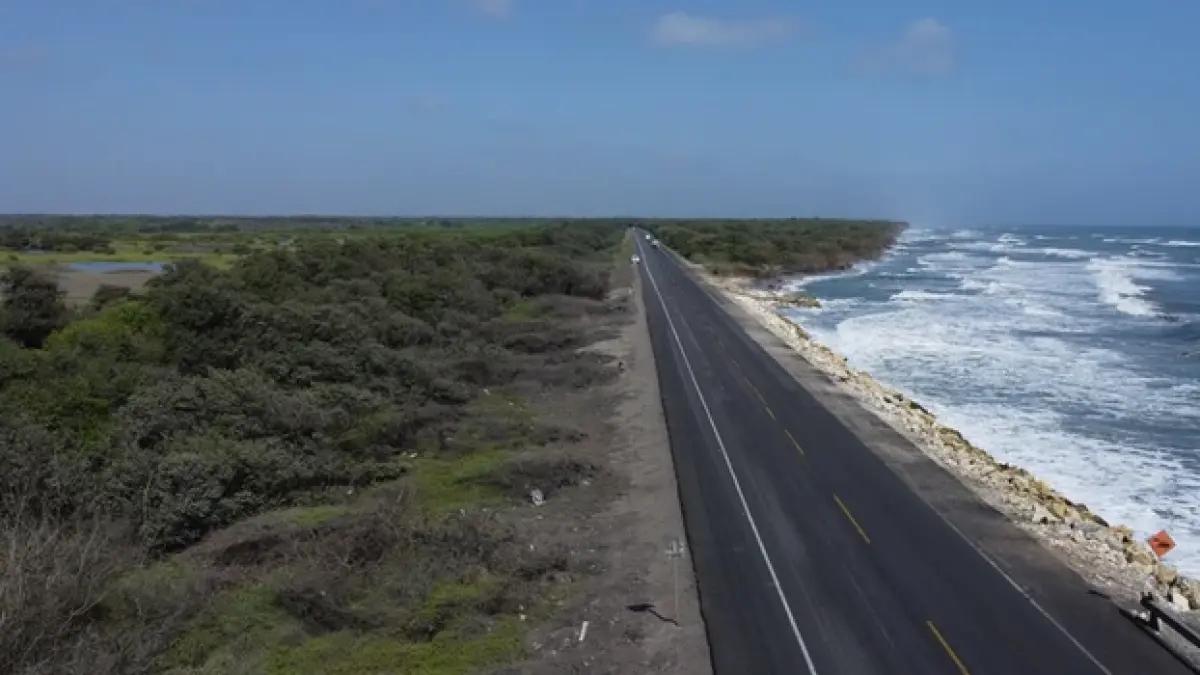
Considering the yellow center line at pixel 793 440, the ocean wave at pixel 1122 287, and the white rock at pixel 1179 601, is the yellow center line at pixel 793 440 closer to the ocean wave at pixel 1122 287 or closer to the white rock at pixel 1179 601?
the white rock at pixel 1179 601

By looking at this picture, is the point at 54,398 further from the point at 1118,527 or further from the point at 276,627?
the point at 1118,527

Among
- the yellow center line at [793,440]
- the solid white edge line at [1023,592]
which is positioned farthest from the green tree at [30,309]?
the solid white edge line at [1023,592]

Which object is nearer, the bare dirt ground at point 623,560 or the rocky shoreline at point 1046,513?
the bare dirt ground at point 623,560

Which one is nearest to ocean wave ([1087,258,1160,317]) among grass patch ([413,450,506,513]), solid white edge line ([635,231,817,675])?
solid white edge line ([635,231,817,675])

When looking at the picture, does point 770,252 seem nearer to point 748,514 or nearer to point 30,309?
point 30,309

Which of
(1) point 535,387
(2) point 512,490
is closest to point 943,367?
(1) point 535,387

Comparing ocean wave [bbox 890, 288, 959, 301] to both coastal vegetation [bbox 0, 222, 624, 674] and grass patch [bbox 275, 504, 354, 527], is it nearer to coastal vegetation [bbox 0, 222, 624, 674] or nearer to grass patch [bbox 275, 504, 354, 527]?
coastal vegetation [bbox 0, 222, 624, 674]
